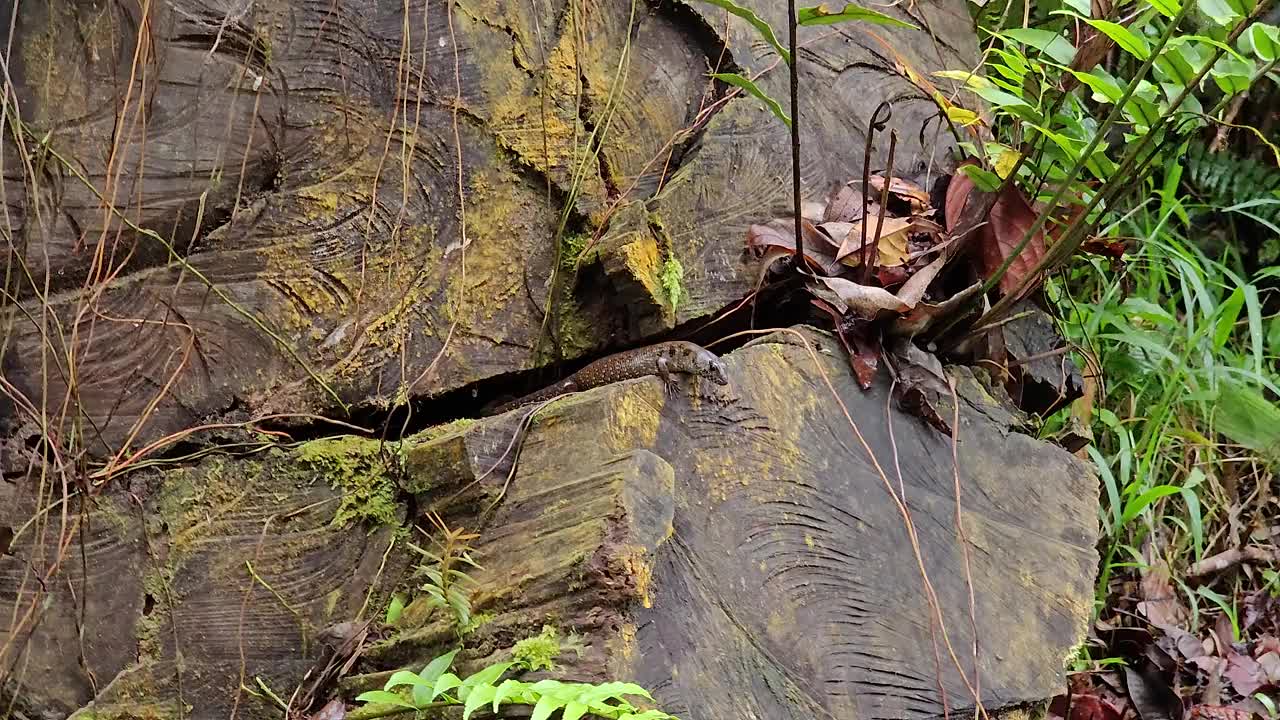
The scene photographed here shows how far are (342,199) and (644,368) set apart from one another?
718 mm

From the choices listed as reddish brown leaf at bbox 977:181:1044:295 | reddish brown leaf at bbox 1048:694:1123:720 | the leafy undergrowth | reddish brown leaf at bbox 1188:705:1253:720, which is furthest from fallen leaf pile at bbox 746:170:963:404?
reddish brown leaf at bbox 1188:705:1253:720

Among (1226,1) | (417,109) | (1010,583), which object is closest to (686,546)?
(1010,583)

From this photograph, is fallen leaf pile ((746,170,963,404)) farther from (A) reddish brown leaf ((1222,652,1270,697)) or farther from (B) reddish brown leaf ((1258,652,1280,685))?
(B) reddish brown leaf ((1258,652,1280,685))

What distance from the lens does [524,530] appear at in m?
1.61

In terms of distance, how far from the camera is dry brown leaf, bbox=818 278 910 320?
2.02 meters

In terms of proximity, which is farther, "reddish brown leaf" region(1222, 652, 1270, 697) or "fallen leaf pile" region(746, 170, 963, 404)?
"reddish brown leaf" region(1222, 652, 1270, 697)

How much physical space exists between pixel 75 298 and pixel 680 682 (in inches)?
54.0

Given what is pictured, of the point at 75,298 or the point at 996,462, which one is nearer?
the point at 75,298

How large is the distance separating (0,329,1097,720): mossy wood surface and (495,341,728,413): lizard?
0.04m

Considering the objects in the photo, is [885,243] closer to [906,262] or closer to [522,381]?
[906,262]

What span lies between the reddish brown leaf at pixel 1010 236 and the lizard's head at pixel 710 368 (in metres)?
0.74

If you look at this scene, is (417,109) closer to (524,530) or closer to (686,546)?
(524,530)

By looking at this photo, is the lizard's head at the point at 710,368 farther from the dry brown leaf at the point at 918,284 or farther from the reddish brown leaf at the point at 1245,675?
the reddish brown leaf at the point at 1245,675

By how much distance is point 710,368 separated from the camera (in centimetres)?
179
